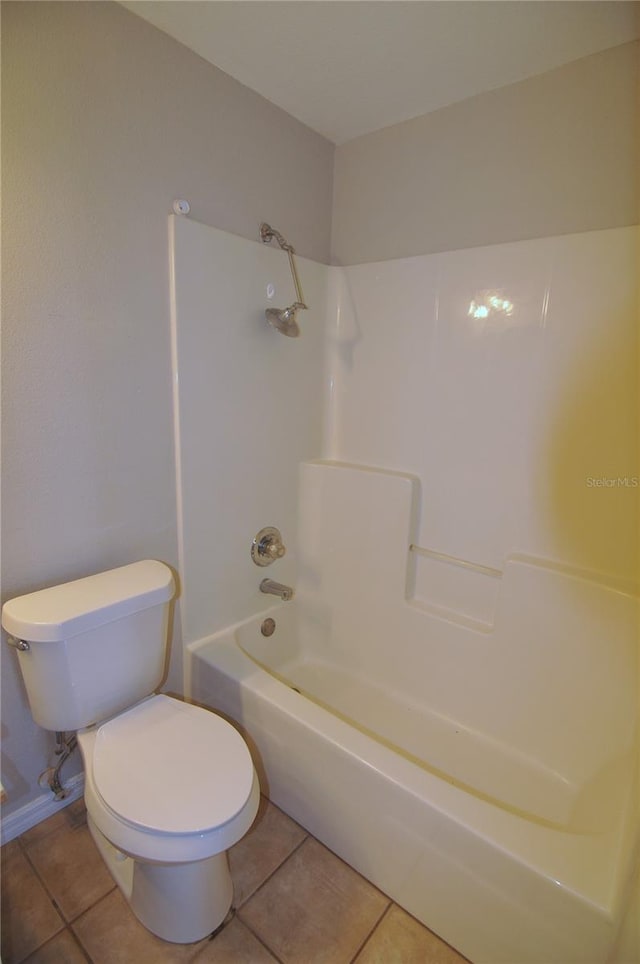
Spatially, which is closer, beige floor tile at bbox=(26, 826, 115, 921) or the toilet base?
the toilet base

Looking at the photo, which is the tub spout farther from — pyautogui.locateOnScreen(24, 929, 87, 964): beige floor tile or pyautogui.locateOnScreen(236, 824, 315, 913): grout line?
pyautogui.locateOnScreen(24, 929, 87, 964): beige floor tile

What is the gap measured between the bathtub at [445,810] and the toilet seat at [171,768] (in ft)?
0.69

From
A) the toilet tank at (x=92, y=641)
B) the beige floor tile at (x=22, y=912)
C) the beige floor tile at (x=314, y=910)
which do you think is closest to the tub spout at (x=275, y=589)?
the toilet tank at (x=92, y=641)

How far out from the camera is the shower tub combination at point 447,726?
93 centimetres

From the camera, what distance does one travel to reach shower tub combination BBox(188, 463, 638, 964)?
3.05 feet

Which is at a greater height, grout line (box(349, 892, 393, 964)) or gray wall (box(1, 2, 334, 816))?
gray wall (box(1, 2, 334, 816))

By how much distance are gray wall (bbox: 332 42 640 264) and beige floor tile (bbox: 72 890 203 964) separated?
2145 mm

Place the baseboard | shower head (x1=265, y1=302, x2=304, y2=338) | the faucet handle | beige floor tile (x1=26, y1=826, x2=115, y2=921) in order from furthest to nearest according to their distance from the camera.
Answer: the faucet handle
shower head (x1=265, y1=302, x2=304, y2=338)
the baseboard
beige floor tile (x1=26, y1=826, x2=115, y2=921)

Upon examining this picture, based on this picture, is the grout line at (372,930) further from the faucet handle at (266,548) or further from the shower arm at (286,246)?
the shower arm at (286,246)

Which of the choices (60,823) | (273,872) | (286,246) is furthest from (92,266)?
(273,872)

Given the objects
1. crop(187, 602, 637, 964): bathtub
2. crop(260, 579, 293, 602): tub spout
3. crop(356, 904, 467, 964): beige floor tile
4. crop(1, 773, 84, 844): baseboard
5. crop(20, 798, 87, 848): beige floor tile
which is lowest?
crop(356, 904, 467, 964): beige floor tile

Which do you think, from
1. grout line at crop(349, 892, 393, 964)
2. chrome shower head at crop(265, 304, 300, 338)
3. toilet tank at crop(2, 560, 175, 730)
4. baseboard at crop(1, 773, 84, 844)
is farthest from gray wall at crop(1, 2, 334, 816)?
grout line at crop(349, 892, 393, 964)

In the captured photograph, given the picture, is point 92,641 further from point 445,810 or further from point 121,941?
point 445,810

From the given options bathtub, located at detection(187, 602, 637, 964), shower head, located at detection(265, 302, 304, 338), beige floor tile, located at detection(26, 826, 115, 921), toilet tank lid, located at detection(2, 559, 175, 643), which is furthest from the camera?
shower head, located at detection(265, 302, 304, 338)
